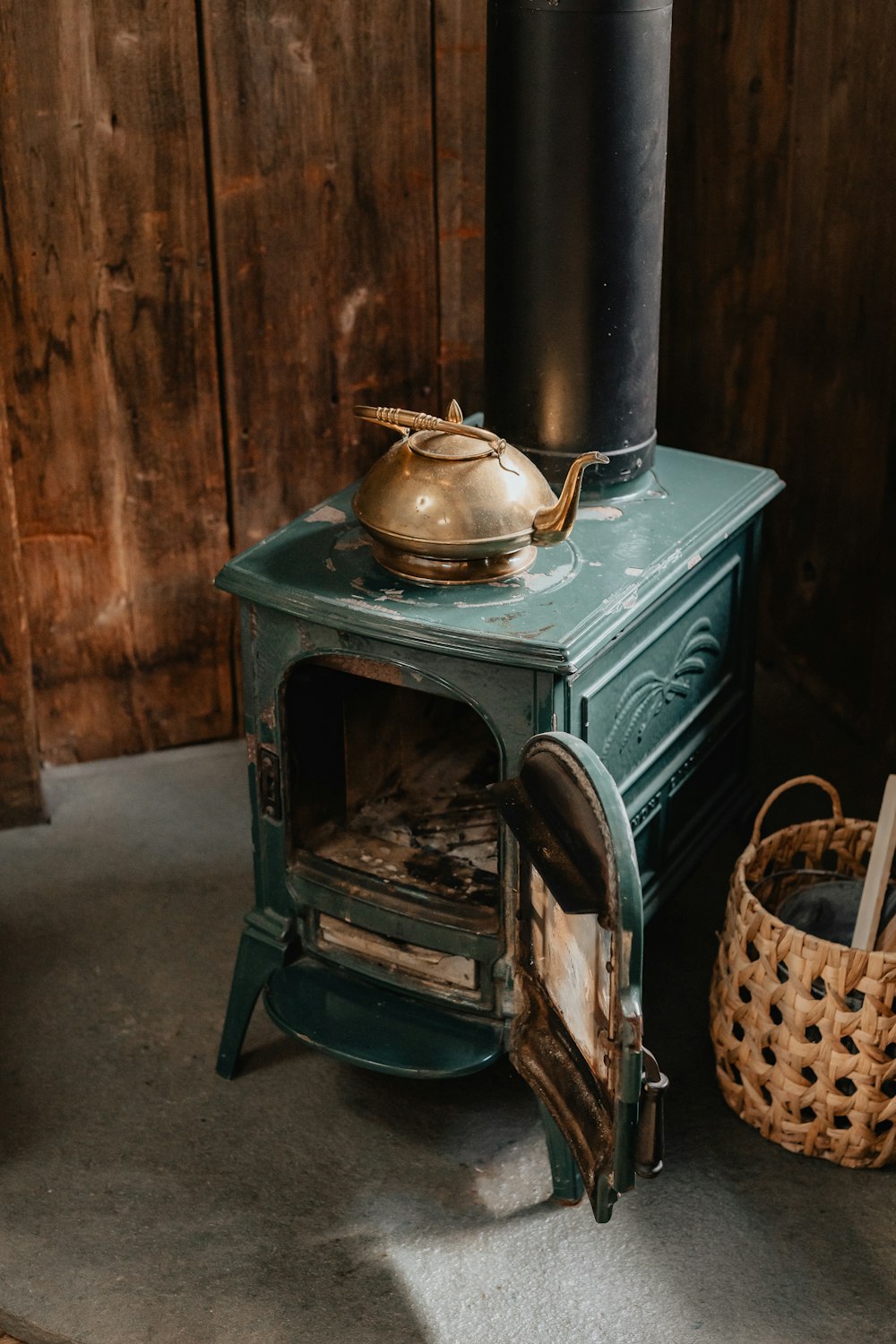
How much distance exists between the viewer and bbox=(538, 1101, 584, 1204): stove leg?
7.63ft

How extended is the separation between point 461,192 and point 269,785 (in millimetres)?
1354

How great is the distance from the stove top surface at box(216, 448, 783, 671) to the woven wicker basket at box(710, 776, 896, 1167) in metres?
0.46

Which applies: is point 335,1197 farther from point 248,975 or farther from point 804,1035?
point 804,1035

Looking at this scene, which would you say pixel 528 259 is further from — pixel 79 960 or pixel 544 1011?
pixel 79 960

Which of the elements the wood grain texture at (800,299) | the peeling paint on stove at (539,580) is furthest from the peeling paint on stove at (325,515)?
the wood grain texture at (800,299)

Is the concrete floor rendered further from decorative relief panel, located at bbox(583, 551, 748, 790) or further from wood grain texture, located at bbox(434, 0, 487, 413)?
wood grain texture, located at bbox(434, 0, 487, 413)

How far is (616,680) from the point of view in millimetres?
2297

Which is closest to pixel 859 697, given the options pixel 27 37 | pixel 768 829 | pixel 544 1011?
pixel 768 829

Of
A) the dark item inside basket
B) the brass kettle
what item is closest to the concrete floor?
the dark item inside basket

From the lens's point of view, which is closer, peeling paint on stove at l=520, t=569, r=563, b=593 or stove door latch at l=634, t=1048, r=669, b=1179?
stove door latch at l=634, t=1048, r=669, b=1179

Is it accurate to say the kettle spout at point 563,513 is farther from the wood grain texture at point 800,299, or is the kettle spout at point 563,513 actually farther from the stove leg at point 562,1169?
the wood grain texture at point 800,299

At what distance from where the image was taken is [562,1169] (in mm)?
2357

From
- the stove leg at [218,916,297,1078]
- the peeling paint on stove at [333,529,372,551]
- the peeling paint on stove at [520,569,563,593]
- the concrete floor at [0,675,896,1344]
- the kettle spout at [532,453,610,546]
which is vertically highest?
the kettle spout at [532,453,610,546]

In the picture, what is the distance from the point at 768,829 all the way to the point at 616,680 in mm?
965
